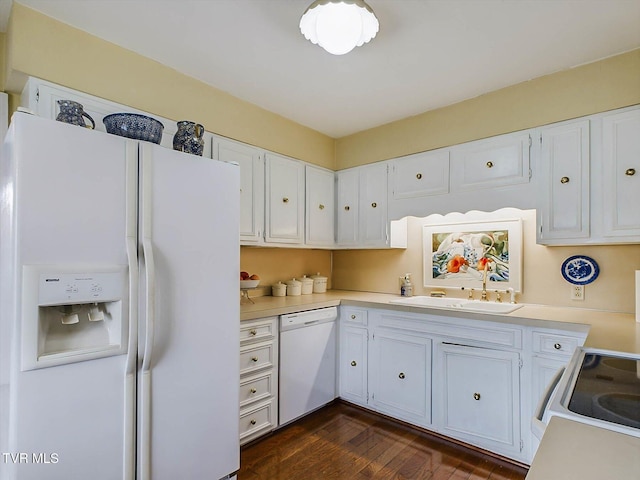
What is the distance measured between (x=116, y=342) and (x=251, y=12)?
5.29ft

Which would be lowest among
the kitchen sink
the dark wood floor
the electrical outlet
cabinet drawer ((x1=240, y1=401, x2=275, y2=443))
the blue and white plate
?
the dark wood floor

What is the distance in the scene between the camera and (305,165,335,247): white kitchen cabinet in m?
3.15

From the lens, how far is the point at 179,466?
155 cm

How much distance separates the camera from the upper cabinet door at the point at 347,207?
329 centimetres

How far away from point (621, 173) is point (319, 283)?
237 cm

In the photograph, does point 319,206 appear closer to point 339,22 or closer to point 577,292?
point 339,22

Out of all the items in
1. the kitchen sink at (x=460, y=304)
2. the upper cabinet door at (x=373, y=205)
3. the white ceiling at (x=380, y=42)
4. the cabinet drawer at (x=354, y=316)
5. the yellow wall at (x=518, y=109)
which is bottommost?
the cabinet drawer at (x=354, y=316)

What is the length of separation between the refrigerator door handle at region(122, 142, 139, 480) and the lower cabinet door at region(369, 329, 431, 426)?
1759mm

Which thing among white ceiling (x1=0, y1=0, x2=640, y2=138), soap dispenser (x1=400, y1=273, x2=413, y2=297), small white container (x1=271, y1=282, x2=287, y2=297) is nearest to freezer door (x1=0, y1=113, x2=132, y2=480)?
white ceiling (x1=0, y1=0, x2=640, y2=138)

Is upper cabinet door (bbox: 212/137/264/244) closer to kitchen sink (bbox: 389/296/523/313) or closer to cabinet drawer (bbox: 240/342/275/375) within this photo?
cabinet drawer (bbox: 240/342/275/375)

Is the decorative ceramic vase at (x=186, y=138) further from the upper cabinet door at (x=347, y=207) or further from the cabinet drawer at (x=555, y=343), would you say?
the cabinet drawer at (x=555, y=343)

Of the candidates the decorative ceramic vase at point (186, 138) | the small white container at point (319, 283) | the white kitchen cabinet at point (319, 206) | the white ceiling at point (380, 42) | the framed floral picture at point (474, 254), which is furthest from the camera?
the small white container at point (319, 283)

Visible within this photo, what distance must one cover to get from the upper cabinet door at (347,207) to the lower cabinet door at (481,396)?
52.2 inches

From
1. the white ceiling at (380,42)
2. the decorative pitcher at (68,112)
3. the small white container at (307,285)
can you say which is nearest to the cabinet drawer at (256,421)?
the small white container at (307,285)
